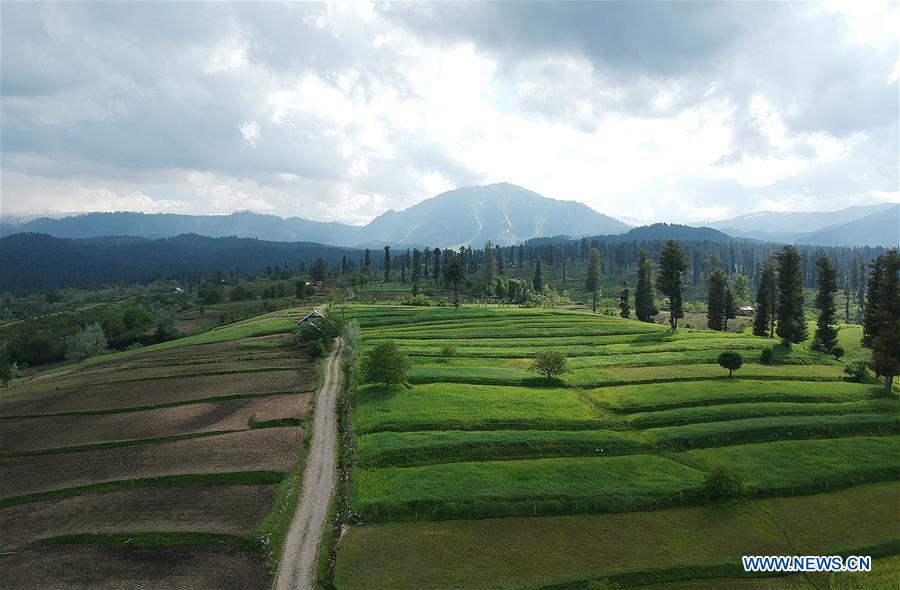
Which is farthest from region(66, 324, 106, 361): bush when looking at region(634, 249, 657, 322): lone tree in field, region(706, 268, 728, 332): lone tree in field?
region(706, 268, 728, 332): lone tree in field

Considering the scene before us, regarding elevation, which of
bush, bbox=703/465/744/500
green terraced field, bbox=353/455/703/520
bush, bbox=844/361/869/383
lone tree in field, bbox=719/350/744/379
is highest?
lone tree in field, bbox=719/350/744/379

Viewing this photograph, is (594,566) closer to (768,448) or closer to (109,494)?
(768,448)

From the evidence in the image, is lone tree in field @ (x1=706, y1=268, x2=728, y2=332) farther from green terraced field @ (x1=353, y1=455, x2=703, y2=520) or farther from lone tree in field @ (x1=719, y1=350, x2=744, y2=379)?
green terraced field @ (x1=353, y1=455, x2=703, y2=520)

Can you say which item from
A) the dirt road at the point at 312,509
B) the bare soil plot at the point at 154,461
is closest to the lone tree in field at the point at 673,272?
the dirt road at the point at 312,509

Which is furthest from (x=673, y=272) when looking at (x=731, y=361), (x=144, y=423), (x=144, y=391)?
(x=144, y=391)

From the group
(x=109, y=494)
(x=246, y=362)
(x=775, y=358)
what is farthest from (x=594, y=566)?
(x=246, y=362)
